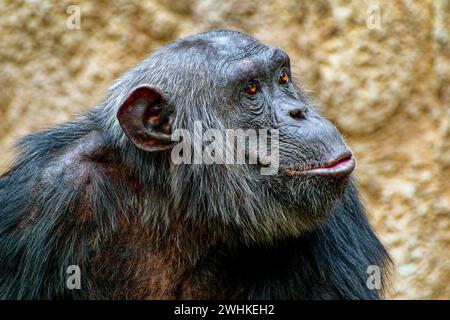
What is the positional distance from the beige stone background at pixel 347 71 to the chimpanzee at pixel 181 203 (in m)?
2.00

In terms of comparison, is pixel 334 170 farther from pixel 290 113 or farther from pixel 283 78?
pixel 283 78

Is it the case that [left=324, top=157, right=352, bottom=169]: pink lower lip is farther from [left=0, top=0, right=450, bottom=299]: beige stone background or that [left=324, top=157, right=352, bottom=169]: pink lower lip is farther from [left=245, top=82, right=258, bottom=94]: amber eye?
[left=0, top=0, right=450, bottom=299]: beige stone background

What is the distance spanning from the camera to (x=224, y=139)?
4.62 metres

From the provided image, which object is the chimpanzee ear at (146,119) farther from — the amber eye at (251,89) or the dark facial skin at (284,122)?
the amber eye at (251,89)

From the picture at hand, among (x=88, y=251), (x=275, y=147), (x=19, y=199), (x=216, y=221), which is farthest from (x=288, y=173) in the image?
(x=19, y=199)

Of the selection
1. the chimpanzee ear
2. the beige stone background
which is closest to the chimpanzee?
the chimpanzee ear

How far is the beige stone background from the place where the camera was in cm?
678

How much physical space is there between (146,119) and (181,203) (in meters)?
0.51

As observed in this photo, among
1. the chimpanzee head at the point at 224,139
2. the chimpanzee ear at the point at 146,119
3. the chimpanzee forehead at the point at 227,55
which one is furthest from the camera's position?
the chimpanzee forehead at the point at 227,55

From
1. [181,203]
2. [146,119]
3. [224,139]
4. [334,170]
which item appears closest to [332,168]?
[334,170]

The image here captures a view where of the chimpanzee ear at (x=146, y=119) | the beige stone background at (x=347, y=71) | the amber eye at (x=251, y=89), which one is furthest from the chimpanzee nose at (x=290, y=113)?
the beige stone background at (x=347, y=71)

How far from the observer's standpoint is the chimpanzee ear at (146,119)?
459 cm

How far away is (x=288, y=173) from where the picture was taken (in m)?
4.46
